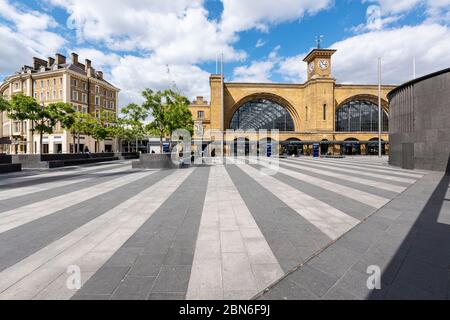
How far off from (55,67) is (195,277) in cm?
6130

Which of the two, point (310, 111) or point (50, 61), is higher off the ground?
point (50, 61)

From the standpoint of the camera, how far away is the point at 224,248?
142 inches

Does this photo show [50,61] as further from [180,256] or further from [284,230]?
[284,230]

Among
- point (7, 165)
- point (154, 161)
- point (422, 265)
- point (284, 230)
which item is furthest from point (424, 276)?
point (7, 165)

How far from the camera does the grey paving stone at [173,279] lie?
2566 mm

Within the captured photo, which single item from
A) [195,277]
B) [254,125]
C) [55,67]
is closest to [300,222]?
[195,277]

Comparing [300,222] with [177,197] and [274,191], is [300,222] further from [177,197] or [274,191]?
[177,197]

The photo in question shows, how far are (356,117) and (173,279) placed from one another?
187 ft

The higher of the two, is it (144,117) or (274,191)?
(144,117)

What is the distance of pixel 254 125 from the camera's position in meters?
57.6

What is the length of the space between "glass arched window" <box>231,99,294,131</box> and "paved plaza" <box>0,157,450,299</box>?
41.8 metres

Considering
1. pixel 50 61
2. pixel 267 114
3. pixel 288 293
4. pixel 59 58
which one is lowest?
pixel 288 293

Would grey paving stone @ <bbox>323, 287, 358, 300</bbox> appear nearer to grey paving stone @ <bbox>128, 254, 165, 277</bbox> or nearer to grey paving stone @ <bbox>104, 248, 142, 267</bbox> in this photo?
grey paving stone @ <bbox>128, 254, 165, 277</bbox>

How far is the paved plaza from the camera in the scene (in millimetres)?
2578
